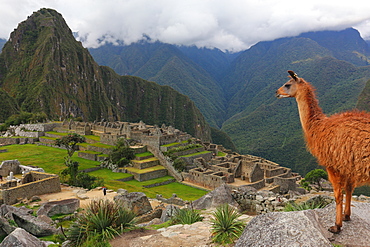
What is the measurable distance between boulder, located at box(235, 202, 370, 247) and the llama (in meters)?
0.17

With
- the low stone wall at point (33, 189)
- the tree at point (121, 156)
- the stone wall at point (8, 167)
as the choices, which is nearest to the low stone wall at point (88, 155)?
the tree at point (121, 156)

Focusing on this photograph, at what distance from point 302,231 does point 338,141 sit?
1.38 metres

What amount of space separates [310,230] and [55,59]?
151m

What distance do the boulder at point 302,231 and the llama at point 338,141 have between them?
0.17 metres

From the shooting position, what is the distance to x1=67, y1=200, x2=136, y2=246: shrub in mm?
5352

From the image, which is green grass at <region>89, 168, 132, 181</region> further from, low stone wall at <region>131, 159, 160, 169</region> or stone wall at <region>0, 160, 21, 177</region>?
stone wall at <region>0, 160, 21, 177</region>

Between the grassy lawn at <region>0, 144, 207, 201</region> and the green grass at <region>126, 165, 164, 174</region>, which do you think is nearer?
the grassy lawn at <region>0, 144, 207, 201</region>

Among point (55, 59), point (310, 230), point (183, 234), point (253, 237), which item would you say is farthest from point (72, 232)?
point (55, 59)

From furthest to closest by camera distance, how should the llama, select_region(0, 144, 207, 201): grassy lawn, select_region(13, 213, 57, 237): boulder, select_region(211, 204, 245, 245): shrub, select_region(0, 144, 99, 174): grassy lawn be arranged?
select_region(0, 144, 99, 174): grassy lawn
select_region(0, 144, 207, 201): grassy lawn
select_region(13, 213, 57, 237): boulder
select_region(211, 204, 245, 245): shrub
the llama

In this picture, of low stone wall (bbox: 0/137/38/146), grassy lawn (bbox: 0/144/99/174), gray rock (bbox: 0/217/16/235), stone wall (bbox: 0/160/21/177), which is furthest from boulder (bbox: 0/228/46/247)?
low stone wall (bbox: 0/137/38/146)

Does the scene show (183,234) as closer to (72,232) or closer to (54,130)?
(72,232)

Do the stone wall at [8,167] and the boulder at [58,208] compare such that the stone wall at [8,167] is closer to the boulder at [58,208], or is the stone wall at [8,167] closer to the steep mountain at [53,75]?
the boulder at [58,208]

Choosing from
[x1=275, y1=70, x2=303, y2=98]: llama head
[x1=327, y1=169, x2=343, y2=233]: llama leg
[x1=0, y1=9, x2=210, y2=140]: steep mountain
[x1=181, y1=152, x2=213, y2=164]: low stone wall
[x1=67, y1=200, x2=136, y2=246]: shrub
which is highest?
[x1=0, y1=9, x2=210, y2=140]: steep mountain

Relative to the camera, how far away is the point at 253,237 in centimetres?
379
